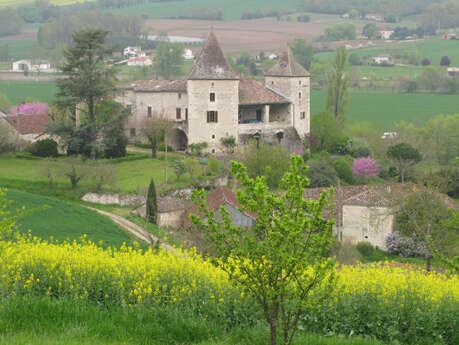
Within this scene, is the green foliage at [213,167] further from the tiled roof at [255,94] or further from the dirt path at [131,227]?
the dirt path at [131,227]

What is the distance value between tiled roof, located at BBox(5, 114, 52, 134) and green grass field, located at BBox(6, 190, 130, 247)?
66.3 ft

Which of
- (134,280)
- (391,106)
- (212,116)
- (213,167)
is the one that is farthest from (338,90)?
(134,280)

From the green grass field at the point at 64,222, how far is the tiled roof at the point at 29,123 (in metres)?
20.2

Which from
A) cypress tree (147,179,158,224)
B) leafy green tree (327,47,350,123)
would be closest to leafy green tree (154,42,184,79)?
leafy green tree (327,47,350,123)

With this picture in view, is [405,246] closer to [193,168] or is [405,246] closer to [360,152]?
[193,168]

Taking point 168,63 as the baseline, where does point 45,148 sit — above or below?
below

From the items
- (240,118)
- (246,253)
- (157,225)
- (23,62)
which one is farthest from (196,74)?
(23,62)

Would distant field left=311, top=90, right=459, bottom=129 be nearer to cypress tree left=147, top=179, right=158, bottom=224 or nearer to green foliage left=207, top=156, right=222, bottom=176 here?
green foliage left=207, top=156, right=222, bottom=176

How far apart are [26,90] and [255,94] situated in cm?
6080

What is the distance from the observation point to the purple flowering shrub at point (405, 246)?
116ft

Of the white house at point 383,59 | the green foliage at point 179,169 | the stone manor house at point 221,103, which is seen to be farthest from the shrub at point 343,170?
the white house at point 383,59

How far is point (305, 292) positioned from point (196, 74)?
147ft

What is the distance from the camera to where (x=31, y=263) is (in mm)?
13758

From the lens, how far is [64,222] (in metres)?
31.0
